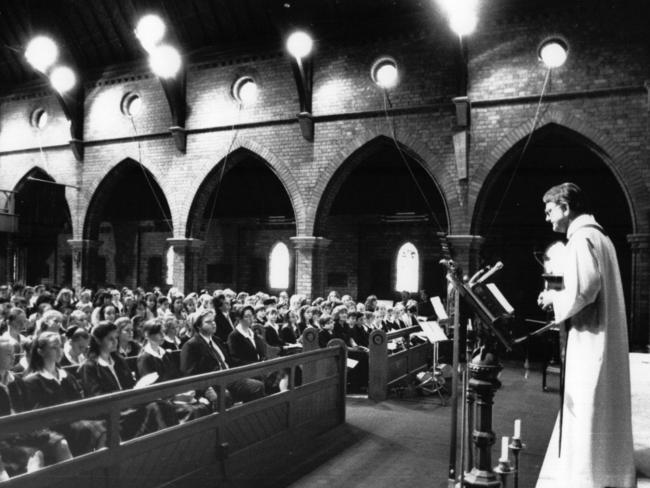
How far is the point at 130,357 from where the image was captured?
6812 millimetres

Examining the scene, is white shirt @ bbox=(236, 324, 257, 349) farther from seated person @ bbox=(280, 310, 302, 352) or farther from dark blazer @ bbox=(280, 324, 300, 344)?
dark blazer @ bbox=(280, 324, 300, 344)

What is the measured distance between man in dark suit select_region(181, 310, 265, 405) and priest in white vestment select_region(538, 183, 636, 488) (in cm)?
428

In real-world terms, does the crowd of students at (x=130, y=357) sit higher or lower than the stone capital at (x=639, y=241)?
lower

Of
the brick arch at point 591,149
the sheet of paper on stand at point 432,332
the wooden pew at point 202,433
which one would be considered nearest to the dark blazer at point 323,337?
the sheet of paper on stand at point 432,332

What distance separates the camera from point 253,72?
1623cm

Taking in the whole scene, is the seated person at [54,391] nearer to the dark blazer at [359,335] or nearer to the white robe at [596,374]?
the white robe at [596,374]

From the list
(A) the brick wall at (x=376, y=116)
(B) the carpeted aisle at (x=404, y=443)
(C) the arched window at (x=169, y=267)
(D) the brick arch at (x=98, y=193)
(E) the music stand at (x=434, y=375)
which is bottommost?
(B) the carpeted aisle at (x=404, y=443)

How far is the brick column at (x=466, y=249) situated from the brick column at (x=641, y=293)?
322 centimetres

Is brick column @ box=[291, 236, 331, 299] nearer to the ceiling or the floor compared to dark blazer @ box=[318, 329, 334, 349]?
nearer to the ceiling

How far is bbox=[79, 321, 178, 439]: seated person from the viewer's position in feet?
17.5

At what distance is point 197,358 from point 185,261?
10.7 metres

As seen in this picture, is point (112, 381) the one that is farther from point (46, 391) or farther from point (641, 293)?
point (641, 293)

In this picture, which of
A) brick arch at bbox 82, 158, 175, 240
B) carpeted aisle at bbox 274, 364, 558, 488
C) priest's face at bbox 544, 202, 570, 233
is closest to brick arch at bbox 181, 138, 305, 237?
brick arch at bbox 82, 158, 175, 240

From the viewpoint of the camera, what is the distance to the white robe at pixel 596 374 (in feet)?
10.5
